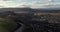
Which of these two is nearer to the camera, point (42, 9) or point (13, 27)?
point (42, 9)

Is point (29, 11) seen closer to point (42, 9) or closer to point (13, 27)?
point (42, 9)

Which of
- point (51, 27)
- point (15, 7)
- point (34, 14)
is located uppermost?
point (15, 7)

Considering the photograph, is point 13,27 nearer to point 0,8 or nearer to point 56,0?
point 0,8

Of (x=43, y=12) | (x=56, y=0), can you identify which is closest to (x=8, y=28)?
(x=43, y=12)

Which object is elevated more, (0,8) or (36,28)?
(0,8)

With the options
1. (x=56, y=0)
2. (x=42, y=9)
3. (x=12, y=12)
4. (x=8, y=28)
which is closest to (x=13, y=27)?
(x=8, y=28)

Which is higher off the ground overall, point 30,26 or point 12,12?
point 12,12

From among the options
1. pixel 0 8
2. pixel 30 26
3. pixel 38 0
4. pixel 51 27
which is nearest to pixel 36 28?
pixel 30 26

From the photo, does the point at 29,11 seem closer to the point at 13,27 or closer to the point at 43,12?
the point at 43,12
